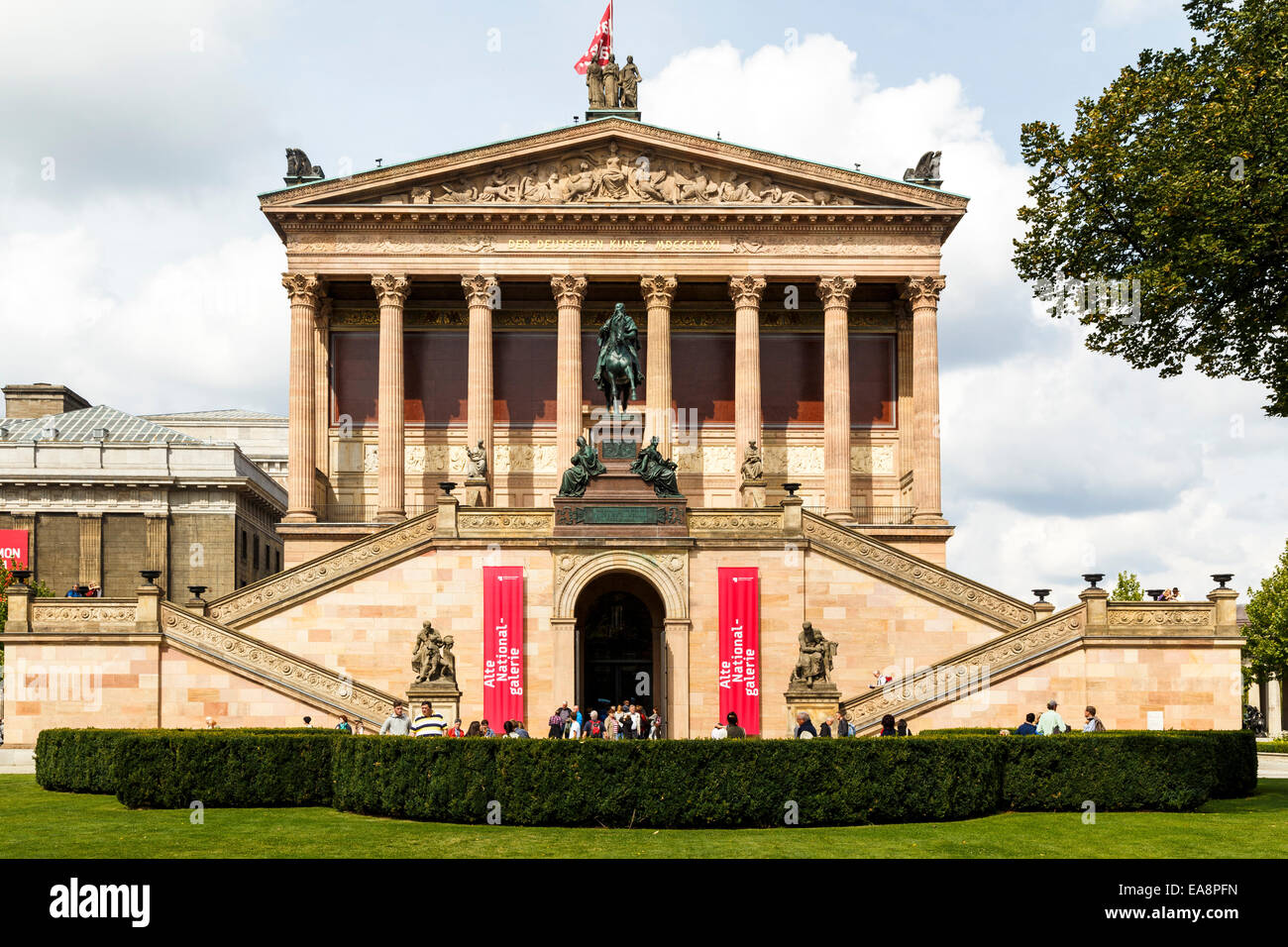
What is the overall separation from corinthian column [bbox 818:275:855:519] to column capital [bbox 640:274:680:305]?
22.4 ft

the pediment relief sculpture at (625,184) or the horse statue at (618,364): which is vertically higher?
the pediment relief sculpture at (625,184)

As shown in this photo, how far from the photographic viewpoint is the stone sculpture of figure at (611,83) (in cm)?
6694

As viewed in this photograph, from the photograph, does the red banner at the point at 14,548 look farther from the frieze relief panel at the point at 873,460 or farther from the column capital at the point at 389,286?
the frieze relief panel at the point at 873,460

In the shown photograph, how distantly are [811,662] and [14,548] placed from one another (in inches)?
2165

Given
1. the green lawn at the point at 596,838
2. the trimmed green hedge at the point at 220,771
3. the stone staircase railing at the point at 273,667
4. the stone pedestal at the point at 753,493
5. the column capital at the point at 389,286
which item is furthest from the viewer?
the column capital at the point at 389,286

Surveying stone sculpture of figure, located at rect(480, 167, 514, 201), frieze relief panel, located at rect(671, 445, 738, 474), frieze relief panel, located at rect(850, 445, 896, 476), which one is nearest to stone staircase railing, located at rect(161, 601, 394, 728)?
frieze relief panel, located at rect(671, 445, 738, 474)

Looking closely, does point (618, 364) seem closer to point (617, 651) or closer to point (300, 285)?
point (617, 651)

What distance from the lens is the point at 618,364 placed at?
45750mm

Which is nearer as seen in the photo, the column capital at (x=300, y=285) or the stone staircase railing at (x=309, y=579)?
the stone staircase railing at (x=309, y=579)

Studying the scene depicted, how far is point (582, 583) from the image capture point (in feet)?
146

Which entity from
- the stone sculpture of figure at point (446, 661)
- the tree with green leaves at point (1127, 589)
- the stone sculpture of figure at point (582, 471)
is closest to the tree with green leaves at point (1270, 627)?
the tree with green leaves at point (1127, 589)

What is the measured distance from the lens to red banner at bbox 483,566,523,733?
44.6 m

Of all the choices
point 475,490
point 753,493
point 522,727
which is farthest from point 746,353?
point 522,727

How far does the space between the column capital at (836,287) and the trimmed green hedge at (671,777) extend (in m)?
37.4
